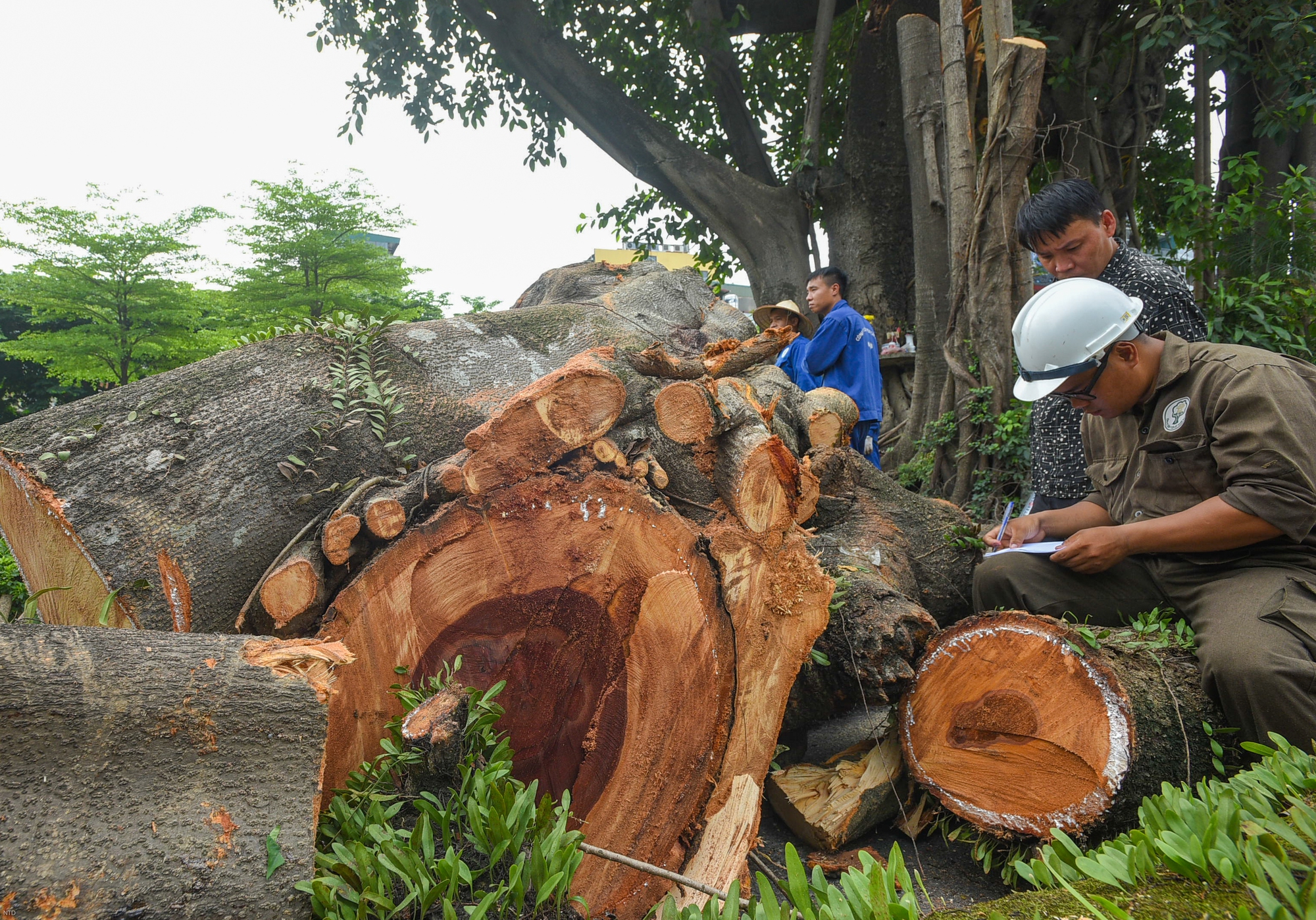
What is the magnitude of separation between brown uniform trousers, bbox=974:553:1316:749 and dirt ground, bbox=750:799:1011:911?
33.0 inches

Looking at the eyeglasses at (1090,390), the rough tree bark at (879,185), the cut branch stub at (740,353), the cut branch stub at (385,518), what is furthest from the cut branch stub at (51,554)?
the rough tree bark at (879,185)

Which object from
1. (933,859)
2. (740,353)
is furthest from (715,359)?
(933,859)

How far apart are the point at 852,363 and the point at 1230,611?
2940 mm

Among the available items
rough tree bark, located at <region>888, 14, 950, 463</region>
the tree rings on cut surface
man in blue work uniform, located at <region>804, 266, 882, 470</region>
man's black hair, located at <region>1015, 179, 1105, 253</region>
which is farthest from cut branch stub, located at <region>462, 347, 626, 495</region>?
rough tree bark, located at <region>888, 14, 950, 463</region>

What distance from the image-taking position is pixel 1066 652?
7.26 ft

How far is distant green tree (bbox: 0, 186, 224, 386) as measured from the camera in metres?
9.61

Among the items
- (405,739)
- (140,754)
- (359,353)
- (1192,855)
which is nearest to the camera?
(1192,855)

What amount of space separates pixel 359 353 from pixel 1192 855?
8.28 ft

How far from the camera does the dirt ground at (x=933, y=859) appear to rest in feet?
7.68

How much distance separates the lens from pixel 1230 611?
7.16 feet

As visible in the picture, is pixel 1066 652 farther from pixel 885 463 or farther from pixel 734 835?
pixel 885 463

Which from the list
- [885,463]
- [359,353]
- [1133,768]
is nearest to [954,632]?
[1133,768]

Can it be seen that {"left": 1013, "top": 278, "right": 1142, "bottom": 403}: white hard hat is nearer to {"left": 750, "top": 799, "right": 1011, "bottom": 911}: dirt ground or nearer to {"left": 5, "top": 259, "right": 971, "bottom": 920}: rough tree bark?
{"left": 5, "top": 259, "right": 971, "bottom": 920}: rough tree bark

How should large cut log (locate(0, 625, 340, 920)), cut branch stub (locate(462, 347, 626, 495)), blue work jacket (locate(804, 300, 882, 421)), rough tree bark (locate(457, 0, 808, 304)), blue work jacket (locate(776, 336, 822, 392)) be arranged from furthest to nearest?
rough tree bark (locate(457, 0, 808, 304))
blue work jacket (locate(776, 336, 822, 392))
blue work jacket (locate(804, 300, 882, 421))
cut branch stub (locate(462, 347, 626, 495))
large cut log (locate(0, 625, 340, 920))
